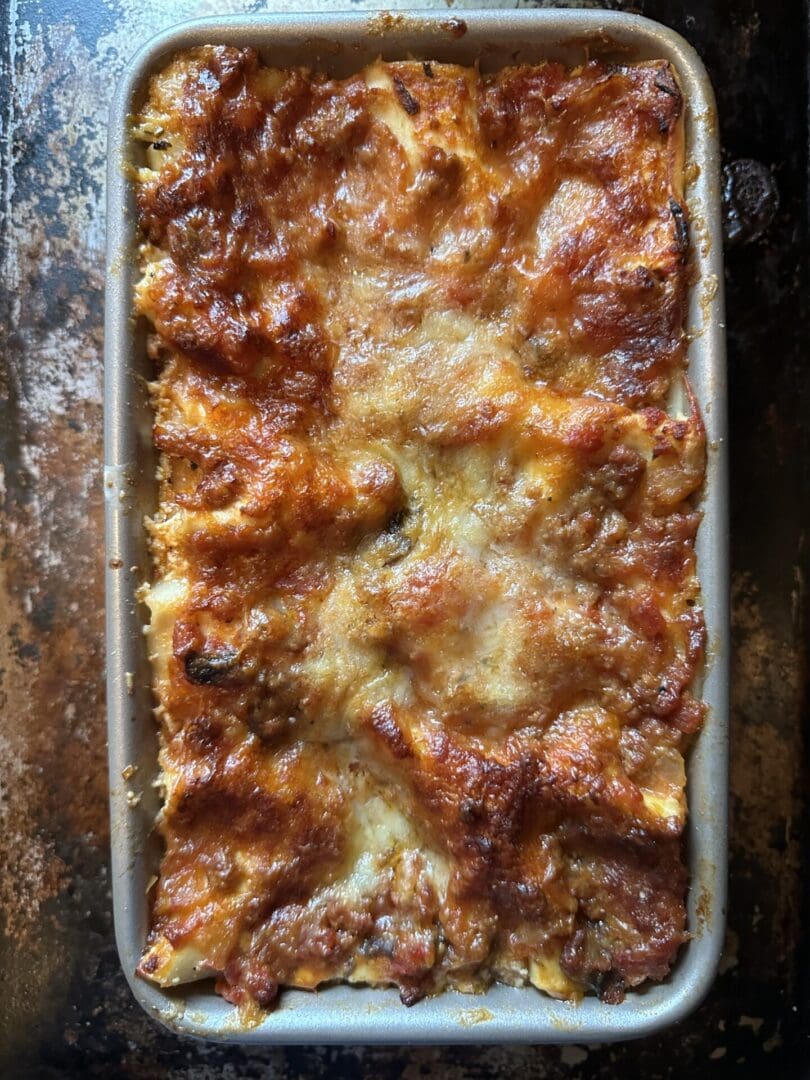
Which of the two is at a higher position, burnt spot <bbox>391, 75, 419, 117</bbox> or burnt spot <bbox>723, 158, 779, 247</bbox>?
burnt spot <bbox>391, 75, 419, 117</bbox>

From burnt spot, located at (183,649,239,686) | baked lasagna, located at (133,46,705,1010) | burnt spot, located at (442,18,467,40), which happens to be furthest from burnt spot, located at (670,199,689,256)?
burnt spot, located at (183,649,239,686)

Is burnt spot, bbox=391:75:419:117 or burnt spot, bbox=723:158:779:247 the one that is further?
burnt spot, bbox=723:158:779:247

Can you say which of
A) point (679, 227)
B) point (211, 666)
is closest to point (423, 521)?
point (211, 666)

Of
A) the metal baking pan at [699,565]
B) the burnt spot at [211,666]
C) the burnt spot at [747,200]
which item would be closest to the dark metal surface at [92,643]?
the burnt spot at [747,200]

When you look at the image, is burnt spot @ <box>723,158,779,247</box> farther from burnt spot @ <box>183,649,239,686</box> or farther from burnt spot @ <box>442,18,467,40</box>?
burnt spot @ <box>183,649,239,686</box>

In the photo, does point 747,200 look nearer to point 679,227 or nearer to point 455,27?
point 679,227
